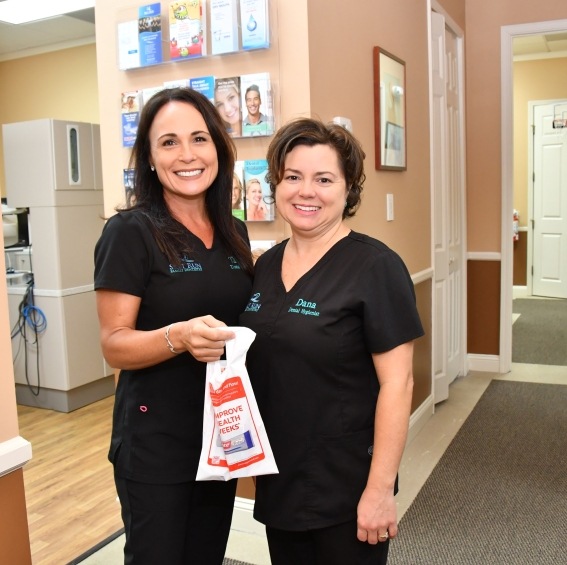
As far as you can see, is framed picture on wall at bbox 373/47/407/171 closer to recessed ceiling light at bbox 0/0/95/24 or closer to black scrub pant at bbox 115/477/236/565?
black scrub pant at bbox 115/477/236/565

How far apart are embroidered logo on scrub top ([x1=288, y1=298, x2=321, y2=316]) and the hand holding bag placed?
113 mm

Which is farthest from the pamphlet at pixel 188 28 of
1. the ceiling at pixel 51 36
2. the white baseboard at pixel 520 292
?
the white baseboard at pixel 520 292

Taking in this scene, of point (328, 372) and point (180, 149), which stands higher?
point (180, 149)

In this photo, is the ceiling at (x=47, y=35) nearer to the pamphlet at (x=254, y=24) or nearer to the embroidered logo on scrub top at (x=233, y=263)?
the pamphlet at (x=254, y=24)

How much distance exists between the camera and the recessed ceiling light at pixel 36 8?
4.98 meters

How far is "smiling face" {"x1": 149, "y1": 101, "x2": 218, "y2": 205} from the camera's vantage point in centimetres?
147

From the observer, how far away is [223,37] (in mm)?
2461

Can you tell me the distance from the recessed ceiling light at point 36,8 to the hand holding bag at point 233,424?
4421 mm

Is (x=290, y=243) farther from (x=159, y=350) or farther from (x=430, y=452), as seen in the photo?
(x=430, y=452)

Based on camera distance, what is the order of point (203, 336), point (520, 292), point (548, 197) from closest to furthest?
point (203, 336) < point (548, 197) < point (520, 292)

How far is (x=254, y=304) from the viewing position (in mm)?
1460

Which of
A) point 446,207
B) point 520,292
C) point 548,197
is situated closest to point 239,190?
point 446,207

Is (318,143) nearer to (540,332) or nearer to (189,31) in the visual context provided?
(189,31)

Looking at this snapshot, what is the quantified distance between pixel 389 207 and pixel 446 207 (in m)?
1.20
